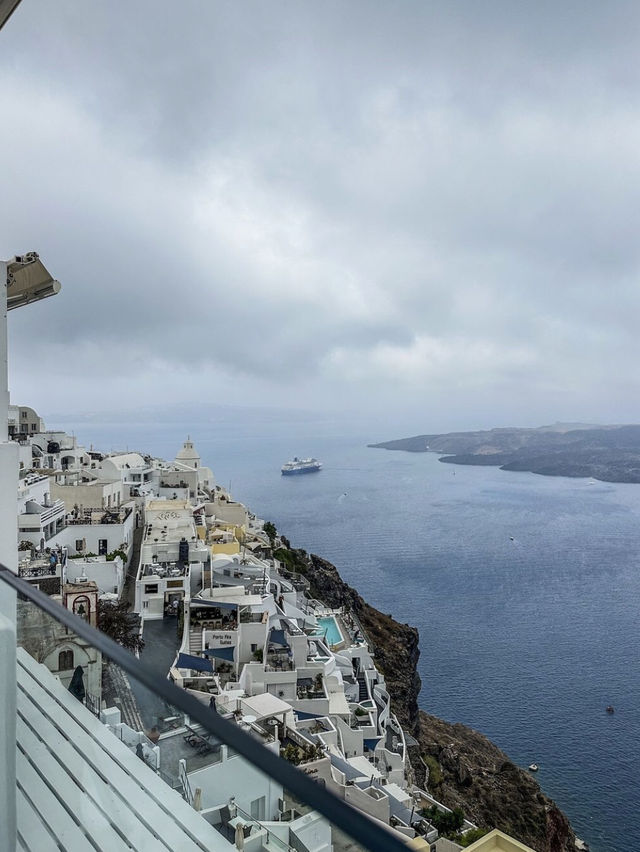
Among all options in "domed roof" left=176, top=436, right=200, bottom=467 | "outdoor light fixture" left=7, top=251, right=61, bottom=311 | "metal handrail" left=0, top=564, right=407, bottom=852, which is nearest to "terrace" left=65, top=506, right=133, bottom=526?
"domed roof" left=176, top=436, right=200, bottom=467

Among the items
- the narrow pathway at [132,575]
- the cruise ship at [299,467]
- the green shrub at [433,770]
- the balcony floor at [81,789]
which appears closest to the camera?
the balcony floor at [81,789]

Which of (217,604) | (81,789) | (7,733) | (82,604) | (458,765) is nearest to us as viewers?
(81,789)

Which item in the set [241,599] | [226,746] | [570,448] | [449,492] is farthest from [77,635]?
[570,448]

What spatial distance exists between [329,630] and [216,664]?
4.49m

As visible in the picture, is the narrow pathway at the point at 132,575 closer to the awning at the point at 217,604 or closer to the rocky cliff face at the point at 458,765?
the awning at the point at 217,604

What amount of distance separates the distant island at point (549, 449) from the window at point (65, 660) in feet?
258

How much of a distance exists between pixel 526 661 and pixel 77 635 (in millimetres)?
20843

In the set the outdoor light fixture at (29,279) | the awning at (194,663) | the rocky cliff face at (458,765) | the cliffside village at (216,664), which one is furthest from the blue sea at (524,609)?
the outdoor light fixture at (29,279)

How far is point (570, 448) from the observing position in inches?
3802

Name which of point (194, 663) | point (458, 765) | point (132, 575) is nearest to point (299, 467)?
point (458, 765)

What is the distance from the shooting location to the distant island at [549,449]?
78188 millimetres

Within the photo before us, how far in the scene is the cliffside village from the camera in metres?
0.82

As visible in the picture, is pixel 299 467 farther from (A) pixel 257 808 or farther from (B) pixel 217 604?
(A) pixel 257 808

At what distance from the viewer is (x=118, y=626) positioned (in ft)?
24.4
